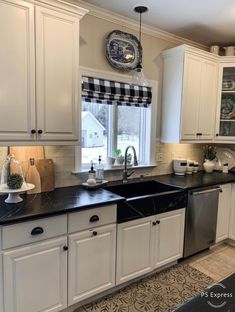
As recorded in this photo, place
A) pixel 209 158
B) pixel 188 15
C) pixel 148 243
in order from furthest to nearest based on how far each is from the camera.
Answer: pixel 209 158 < pixel 188 15 < pixel 148 243

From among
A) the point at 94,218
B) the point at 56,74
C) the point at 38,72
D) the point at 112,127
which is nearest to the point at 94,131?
the point at 112,127

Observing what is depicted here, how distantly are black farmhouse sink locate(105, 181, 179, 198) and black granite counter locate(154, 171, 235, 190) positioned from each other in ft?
0.23

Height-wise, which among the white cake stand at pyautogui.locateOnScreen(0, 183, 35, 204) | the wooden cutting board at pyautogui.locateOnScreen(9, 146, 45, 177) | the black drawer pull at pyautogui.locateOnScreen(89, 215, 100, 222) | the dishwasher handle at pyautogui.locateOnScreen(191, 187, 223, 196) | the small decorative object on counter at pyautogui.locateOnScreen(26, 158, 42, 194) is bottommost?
the black drawer pull at pyautogui.locateOnScreen(89, 215, 100, 222)

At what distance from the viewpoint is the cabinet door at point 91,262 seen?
1893 millimetres

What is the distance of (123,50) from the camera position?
2648 millimetres

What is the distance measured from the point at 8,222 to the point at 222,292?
1251 mm

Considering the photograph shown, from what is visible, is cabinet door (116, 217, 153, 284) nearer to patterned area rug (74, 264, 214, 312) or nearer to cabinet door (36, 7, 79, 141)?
patterned area rug (74, 264, 214, 312)

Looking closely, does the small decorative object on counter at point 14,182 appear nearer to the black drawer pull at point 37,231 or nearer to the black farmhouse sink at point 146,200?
the black drawer pull at point 37,231

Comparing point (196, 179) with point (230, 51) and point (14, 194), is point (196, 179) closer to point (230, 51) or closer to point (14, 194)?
point (230, 51)

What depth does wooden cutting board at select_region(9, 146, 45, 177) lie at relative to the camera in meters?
2.10

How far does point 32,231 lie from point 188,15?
102 inches

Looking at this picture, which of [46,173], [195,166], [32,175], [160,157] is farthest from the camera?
[195,166]

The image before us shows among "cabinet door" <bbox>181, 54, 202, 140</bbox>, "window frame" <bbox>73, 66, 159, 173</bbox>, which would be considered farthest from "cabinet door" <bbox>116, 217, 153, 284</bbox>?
"cabinet door" <bbox>181, 54, 202, 140</bbox>

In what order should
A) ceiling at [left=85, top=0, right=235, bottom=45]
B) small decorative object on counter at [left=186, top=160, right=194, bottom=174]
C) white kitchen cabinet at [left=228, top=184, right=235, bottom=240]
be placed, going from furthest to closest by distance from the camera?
small decorative object on counter at [left=186, top=160, right=194, bottom=174] → white kitchen cabinet at [left=228, top=184, right=235, bottom=240] → ceiling at [left=85, top=0, right=235, bottom=45]
